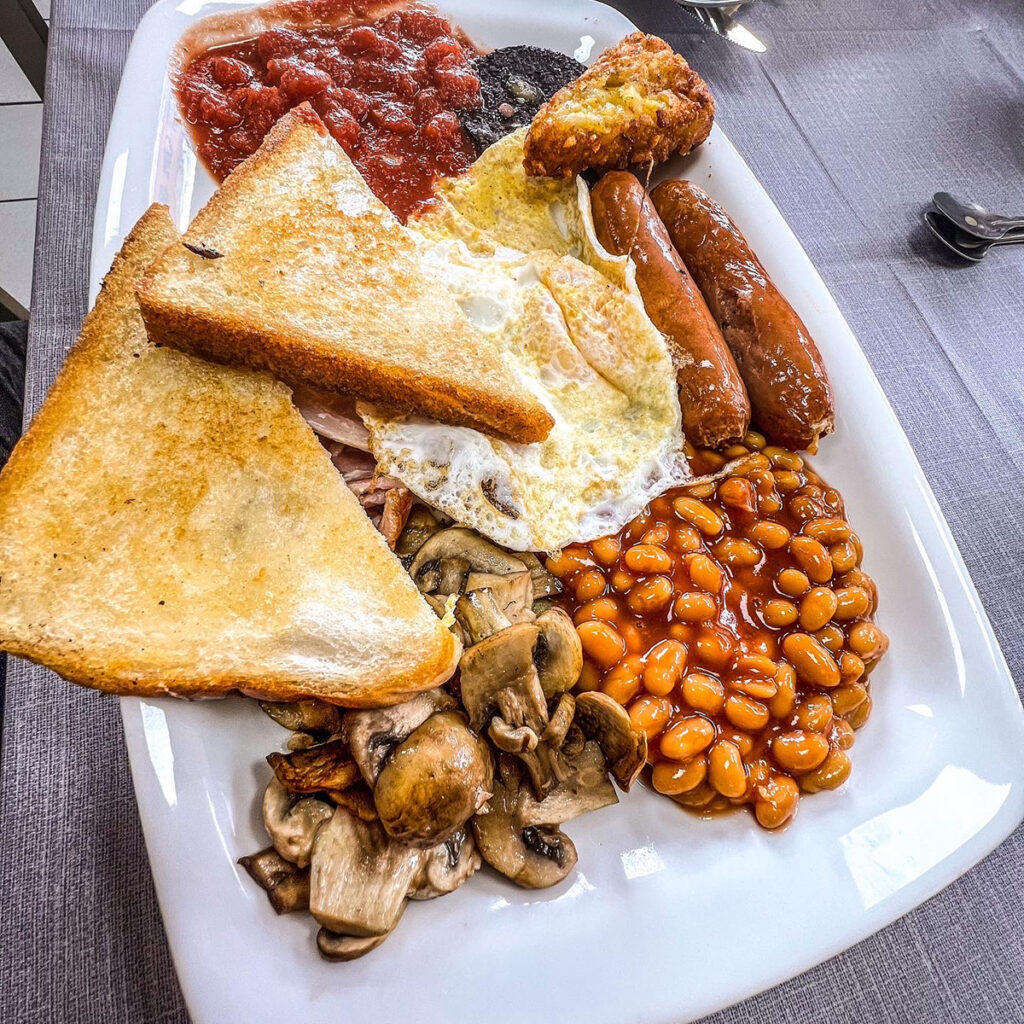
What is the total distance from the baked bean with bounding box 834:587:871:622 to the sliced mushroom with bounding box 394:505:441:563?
1.09 m

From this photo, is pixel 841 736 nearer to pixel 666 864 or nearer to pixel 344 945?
pixel 666 864

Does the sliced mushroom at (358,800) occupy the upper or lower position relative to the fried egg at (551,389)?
lower

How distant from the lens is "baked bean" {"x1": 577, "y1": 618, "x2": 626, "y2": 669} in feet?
5.83

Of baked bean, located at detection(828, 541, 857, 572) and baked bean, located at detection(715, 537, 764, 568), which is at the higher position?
baked bean, located at detection(828, 541, 857, 572)

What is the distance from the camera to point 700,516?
1.99m

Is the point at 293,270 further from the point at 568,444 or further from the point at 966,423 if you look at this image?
the point at 966,423

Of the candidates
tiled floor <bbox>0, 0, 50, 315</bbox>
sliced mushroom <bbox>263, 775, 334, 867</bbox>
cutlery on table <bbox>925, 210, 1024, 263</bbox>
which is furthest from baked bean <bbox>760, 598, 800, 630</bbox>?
tiled floor <bbox>0, 0, 50, 315</bbox>

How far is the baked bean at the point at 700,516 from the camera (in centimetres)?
199

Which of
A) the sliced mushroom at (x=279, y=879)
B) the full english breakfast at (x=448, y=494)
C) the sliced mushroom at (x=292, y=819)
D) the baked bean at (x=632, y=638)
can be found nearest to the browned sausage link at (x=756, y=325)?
the full english breakfast at (x=448, y=494)

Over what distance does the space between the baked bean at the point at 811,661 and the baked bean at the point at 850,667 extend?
0.04 meters

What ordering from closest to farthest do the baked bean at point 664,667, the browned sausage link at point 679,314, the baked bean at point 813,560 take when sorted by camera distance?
the baked bean at point 664,667 → the baked bean at point 813,560 → the browned sausage link at point 679,314

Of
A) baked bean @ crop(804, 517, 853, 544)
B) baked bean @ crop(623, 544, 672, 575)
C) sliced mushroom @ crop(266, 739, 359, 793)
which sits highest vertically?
baked bean @ crop(804, 517, 853, 544)

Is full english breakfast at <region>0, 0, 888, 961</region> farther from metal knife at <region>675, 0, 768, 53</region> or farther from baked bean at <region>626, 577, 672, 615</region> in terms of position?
metal knife at <region>675, 0, 768, 53</region>

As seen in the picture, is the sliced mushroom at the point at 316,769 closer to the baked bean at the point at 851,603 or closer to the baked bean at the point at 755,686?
the baked bean at the point at 755,686
